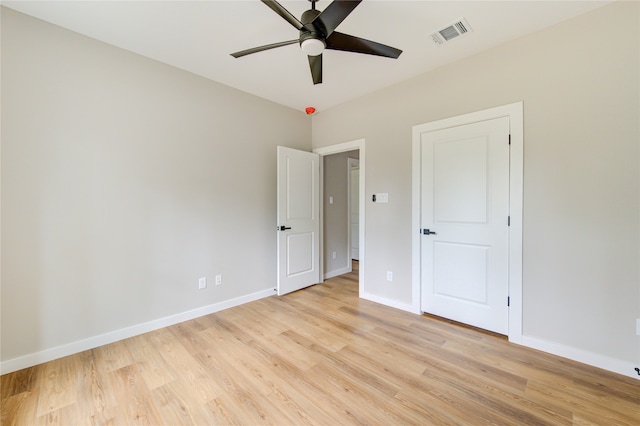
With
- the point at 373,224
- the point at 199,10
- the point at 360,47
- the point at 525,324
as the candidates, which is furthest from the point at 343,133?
the point at 525,324

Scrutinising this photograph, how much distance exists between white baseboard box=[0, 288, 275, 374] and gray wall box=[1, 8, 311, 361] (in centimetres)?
4

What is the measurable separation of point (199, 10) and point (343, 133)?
2.15m

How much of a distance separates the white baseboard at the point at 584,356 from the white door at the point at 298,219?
8.33 feet

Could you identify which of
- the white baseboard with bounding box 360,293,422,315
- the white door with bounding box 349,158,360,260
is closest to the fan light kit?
the white baseboard with bounding box 360,293,422,315

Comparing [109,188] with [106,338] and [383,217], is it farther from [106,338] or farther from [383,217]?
[383,217]

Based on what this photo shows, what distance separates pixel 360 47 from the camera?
1.88m

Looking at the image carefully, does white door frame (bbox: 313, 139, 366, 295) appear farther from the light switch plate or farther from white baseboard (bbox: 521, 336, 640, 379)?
white baseboard (bbox: 521, 336, 640, 379)

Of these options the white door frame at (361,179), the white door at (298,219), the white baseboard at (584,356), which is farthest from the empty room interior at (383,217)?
the white door at (298,219)

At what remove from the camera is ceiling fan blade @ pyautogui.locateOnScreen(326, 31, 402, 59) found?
177 cm

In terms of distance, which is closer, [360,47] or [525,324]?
[360,47]

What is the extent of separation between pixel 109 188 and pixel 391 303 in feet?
10.4

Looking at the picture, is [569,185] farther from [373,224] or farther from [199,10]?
[199,10]

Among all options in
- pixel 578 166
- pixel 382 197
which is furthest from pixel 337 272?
pixel 578 166

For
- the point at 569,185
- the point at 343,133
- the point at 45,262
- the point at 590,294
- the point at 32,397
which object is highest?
the point at 343,133
